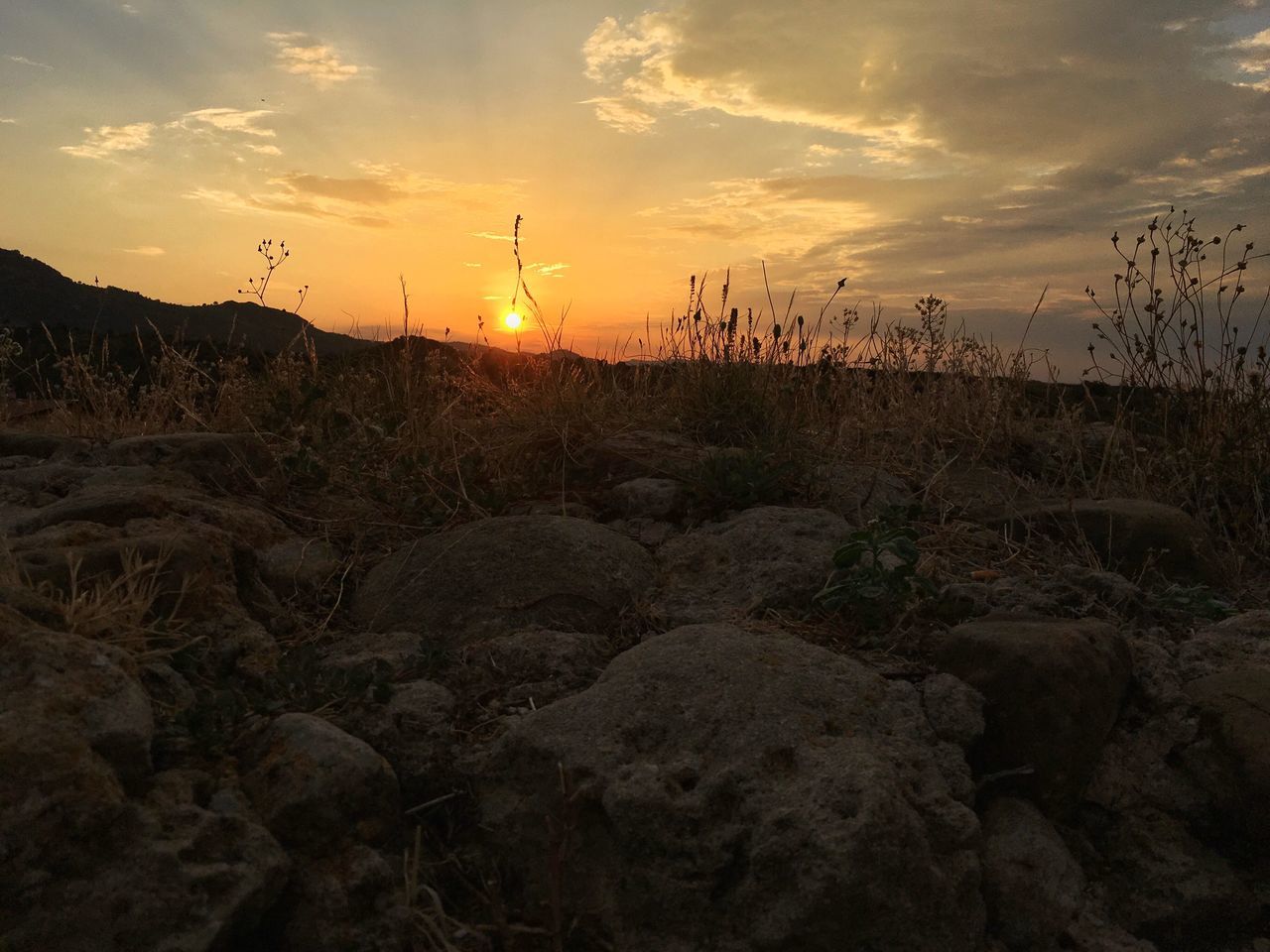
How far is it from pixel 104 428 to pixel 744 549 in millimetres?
3339

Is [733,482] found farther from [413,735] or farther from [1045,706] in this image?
[413,735]

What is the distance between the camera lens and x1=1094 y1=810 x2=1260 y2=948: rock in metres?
1.92

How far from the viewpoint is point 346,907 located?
5.44 ft

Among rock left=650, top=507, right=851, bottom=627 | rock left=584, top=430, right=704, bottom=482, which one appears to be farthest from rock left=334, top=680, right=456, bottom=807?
rock left=584, top=430, right=704, bottom=482

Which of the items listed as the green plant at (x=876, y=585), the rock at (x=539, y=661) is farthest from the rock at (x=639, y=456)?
the rock at (x=539, y=661)

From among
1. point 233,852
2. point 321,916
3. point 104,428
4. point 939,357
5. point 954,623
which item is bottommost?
point 321,916

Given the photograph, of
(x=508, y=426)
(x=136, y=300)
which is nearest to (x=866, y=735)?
(x=508, y=426)

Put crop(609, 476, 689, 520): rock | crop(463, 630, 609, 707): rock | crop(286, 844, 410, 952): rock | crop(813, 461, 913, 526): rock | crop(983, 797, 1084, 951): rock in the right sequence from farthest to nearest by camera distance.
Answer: crop(813, 461, 913, 526): rock < crop(609, 476, 689, 520): rock < crop(463, 630, 609, 707): rock < crop(983, 797, 1084, 951): rock < crop(286, 844, 410, 952): rock

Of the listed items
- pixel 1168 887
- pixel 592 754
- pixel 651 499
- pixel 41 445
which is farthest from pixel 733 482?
pixel 41 445

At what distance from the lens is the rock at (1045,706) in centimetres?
206

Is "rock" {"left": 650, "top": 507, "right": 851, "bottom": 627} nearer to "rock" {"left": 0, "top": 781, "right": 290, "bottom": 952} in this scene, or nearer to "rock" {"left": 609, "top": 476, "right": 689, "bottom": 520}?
"rock" {"left": 609, "top": 476, "right": 689, "bottom": 520}

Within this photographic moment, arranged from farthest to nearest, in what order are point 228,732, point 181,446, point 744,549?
point 181,446 < point 744,549 < point 228,732

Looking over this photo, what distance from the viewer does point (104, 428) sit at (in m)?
4.62

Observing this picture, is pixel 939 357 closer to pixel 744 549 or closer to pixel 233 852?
pixel 744 549
